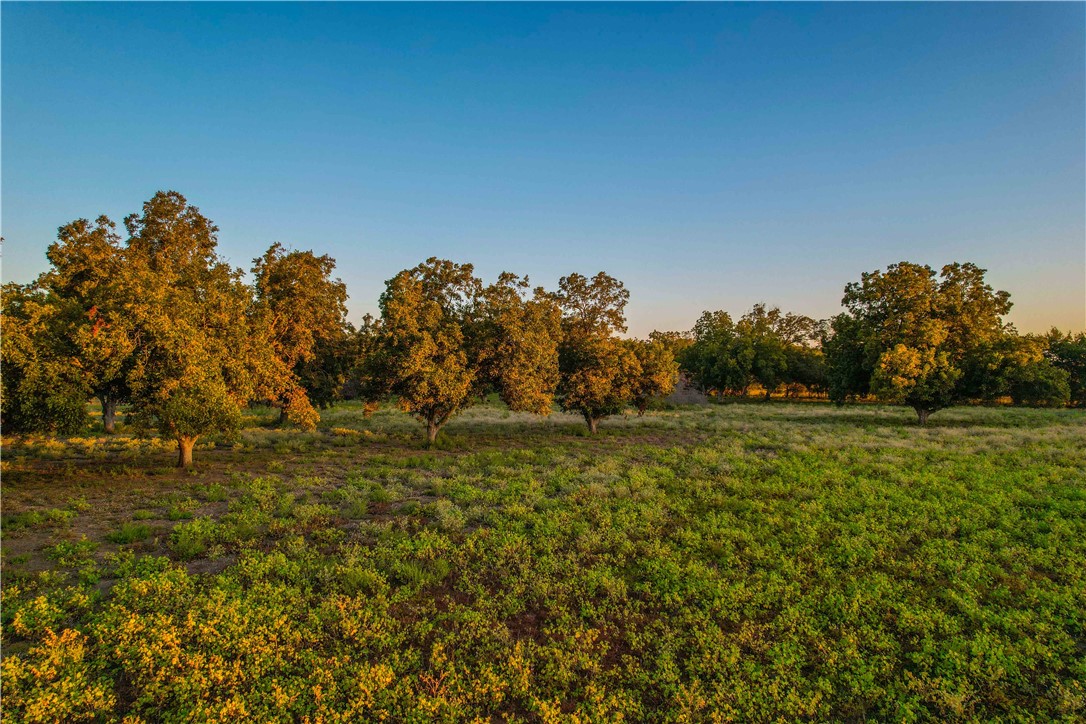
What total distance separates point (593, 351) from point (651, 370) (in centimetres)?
615

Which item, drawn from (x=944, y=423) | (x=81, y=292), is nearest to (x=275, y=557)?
(x=81, y=292)

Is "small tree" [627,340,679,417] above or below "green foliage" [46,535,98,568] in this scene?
above

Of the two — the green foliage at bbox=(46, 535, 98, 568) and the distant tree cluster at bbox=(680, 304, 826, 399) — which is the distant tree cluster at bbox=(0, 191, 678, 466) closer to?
the green foliage at bbox=(46, 535, 98, 568)

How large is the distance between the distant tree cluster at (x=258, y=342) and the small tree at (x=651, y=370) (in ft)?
0.42

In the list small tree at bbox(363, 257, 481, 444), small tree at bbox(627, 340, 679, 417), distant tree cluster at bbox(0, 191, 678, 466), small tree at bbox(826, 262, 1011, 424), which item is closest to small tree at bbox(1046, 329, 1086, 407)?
small tree at bbox(826, 262, 1011, 424)

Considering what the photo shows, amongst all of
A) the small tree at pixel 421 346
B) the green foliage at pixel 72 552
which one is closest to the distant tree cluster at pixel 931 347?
Result: the small tree at pixel 421 346

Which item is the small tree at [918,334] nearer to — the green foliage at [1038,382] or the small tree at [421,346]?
the green foliage at [1038,382]

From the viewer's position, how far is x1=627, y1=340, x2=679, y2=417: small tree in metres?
37.3

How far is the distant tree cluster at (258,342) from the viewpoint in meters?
17.7

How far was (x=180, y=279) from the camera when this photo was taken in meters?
24.8

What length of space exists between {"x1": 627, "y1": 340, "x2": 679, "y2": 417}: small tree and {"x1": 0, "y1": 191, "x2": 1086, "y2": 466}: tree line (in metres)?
0.19

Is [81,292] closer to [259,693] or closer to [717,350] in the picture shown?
[259,693]

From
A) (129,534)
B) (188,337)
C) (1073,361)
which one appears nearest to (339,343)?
(188,337)

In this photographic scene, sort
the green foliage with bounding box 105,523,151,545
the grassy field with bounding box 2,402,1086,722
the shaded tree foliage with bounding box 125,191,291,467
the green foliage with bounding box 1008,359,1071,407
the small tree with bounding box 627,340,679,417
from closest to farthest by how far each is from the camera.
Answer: the grassy field with bounding box 2,402,1086,722, the green foliage with bounding box 105,523,151,545, the shaded tree foliage with bounding box 125,191,291,467, the small tree with bounding box 627,340,679,417, the green foliage with bounding box 1008,359,1071,407
